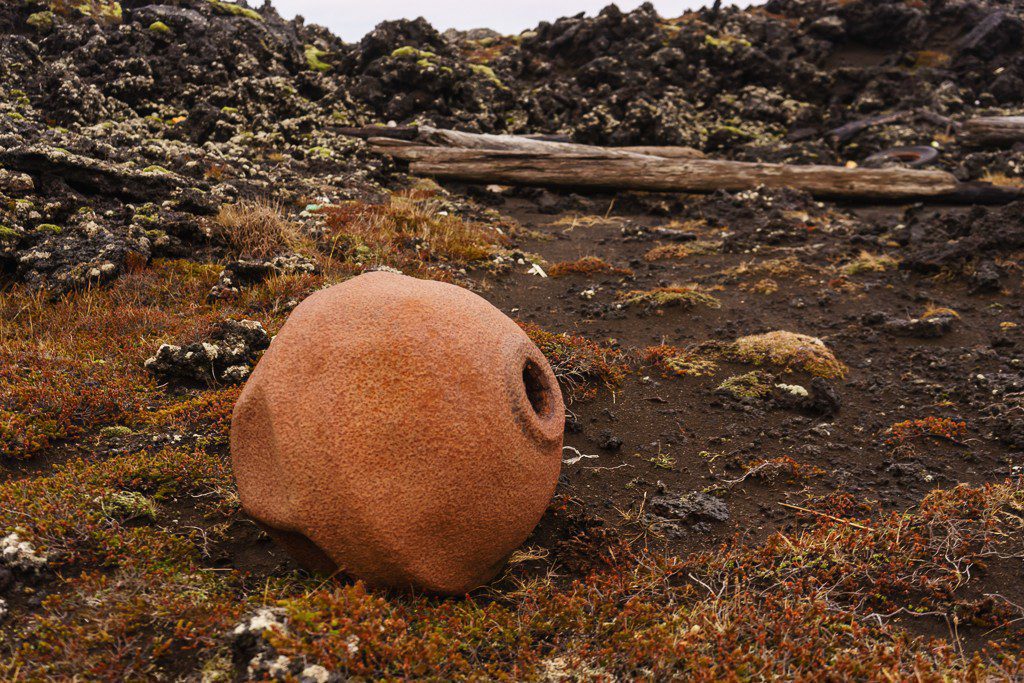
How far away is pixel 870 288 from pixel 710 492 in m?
5.37

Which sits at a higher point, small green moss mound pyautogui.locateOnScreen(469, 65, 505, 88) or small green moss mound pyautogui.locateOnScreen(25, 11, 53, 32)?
small green moss mound pyautogui.locateOnScreen(25, 11, 53, 32)

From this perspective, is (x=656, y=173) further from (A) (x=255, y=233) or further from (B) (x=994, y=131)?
(B) (x=994, y=131)

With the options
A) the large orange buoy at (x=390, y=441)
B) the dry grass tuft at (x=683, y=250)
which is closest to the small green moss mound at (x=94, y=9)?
the dry grass tuft at (x=683, y=250)

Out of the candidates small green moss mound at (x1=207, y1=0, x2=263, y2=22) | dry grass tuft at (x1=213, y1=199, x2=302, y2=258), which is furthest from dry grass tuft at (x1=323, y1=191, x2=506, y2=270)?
small green moss mound at (x1=207, y1=0, x2=263, y2=22)

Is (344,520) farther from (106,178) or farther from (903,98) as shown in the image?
(903,98)

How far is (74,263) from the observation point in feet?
21.4

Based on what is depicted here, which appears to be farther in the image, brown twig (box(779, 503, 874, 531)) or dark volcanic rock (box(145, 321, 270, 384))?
dark volcanic rock (box(145, 321, 270, 384))

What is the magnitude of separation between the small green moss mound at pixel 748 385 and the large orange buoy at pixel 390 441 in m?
3.23

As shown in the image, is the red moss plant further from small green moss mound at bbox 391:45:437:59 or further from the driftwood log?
small green moss mound at bbox 391:45:437:59

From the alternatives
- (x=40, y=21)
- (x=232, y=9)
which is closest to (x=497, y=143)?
(x=232, y=9)

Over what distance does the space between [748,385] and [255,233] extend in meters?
6.20

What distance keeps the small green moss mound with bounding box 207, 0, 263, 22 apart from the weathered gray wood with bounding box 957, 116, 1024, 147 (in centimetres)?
1831

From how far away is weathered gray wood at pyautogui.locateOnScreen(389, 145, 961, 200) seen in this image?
11.9 meters

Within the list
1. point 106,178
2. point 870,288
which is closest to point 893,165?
point 870,288
